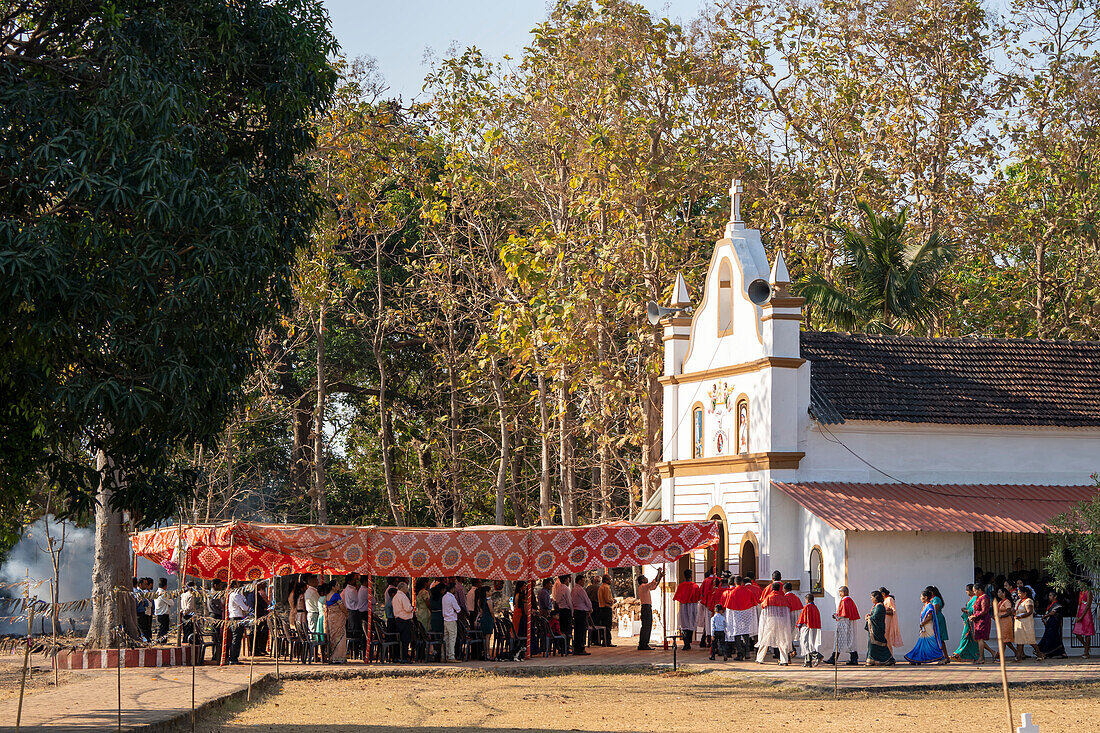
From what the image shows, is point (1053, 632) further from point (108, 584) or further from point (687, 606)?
point (108, 584)

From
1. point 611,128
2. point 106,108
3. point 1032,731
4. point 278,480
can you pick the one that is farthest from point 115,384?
point 278,480

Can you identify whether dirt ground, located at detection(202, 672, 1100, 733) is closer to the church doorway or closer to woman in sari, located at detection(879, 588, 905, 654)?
woman in sari, located at detection(879, 588, 905, 654)

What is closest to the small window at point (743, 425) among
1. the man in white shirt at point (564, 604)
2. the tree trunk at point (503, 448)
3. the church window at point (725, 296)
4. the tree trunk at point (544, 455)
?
the church window at point (725, 296)

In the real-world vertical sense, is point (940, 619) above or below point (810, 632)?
above

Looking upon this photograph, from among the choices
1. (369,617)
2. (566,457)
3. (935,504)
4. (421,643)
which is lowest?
(421,643)

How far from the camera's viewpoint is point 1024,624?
23.4 metres

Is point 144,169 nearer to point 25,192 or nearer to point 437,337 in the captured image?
point 25,192

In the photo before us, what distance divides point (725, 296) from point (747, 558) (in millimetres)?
5455

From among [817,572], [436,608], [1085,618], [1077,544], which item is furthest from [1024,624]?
[436,608]

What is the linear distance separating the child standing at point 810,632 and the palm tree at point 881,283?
9776 mm

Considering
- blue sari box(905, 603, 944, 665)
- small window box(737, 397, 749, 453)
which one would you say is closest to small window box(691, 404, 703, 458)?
small window box(737, 397, 749, 453)

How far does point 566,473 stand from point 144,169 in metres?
22.6

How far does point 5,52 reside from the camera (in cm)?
1401

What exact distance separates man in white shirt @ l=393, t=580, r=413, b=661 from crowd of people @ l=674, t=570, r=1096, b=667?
18.4 feet
